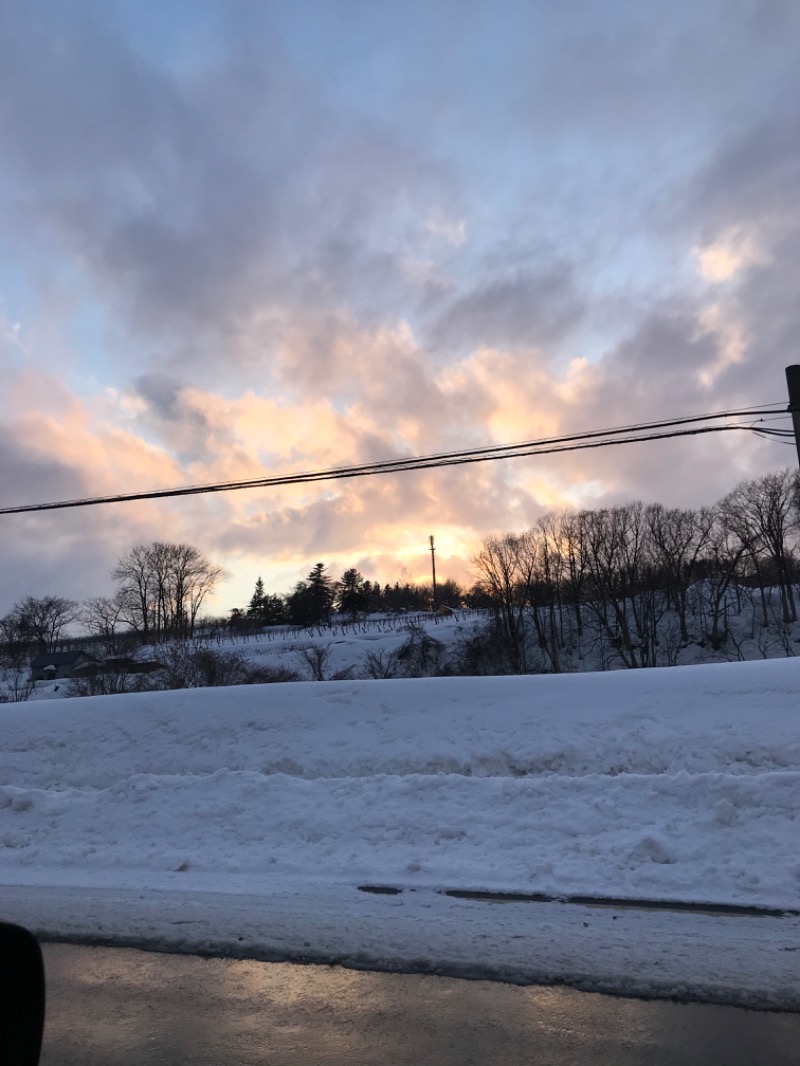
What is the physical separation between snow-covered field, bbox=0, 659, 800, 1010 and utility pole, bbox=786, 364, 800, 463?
4.04 meters

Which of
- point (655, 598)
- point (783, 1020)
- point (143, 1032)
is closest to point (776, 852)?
point (783, 1020)

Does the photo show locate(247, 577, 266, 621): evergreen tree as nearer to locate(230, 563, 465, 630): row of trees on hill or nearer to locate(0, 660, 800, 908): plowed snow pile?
locate(230, 563, 465, 630): row of trees on hill

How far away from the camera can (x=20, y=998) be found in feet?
6.57

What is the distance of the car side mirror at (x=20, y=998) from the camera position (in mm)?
1945

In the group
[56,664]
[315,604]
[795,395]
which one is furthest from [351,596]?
[795,395]

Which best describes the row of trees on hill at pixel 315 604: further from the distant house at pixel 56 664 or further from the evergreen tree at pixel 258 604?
the distant house at pixel 56 664

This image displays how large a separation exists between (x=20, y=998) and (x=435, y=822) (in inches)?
292

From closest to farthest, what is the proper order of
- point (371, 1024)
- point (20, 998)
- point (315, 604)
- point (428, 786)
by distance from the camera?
1. point (20, 998)
2. point (371, 1024)
3. point (428, 786)
4. point (315, 604)

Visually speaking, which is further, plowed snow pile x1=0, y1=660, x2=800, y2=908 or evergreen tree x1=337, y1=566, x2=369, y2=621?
evergreen tree x1=337, y1=566, x2=369, y2=621

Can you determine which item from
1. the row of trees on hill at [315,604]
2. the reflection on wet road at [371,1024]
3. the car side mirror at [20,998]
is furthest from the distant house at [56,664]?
the car side mirror at [20,998]

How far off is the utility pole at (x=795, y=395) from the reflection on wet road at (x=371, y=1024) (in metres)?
8.86

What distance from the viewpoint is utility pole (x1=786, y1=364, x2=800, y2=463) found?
35.7 ft

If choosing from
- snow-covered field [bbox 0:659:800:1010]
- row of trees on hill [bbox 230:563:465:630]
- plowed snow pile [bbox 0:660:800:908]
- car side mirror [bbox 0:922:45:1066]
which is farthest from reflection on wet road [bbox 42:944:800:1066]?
row of trees on hill [bbox 230:563:465:630]

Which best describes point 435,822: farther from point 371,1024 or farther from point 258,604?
point 258,604
